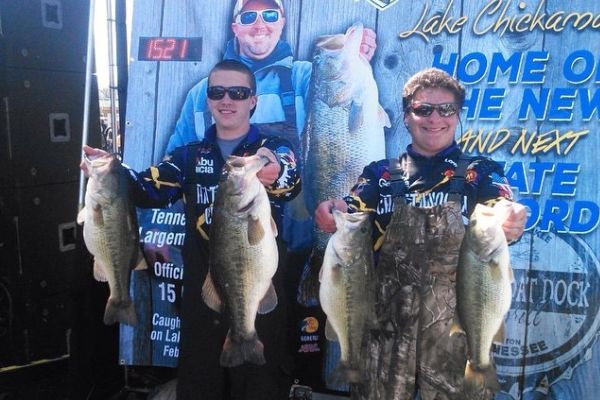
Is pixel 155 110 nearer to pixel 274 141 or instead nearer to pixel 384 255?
pixel 274 141

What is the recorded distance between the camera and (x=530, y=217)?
114 inches

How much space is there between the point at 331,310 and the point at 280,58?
5.30ft

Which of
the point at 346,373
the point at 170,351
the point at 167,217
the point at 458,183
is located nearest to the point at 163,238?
the point at 167,217

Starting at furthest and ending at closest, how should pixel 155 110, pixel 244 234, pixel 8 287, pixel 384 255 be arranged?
pixel 8 287
pixel 155 110
pixel 384 255
pixel 244 234

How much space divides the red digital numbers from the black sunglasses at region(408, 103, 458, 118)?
1.66 meters

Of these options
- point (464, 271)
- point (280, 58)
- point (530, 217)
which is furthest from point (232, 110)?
point (530, 217)

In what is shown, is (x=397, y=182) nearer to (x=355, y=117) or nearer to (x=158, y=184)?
(x=355, y=117)

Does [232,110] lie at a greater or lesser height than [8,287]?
greater

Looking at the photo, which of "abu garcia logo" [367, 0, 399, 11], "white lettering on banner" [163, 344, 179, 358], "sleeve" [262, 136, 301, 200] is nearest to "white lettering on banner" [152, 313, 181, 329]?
"white lettering on banner" [163, 344, 179, 358]

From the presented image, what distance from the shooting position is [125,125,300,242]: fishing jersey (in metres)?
2.78

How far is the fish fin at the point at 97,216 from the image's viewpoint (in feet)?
8.13

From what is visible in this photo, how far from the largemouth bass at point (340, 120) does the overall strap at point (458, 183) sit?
2.39 feet

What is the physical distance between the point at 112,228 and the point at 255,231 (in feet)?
2.29

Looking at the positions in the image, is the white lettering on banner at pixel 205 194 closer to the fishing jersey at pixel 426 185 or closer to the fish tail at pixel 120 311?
the fish tail at pixel 120 311
